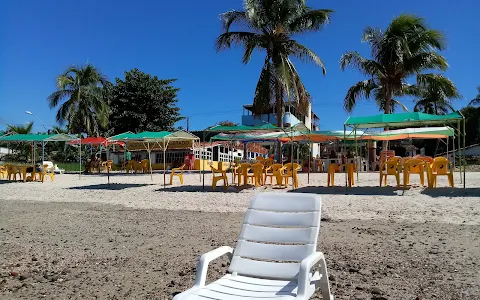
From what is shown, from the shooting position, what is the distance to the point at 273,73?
73.3 feet

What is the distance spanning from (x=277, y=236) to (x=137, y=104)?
119ft

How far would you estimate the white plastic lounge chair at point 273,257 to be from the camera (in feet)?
8.81

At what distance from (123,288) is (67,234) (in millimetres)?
3163

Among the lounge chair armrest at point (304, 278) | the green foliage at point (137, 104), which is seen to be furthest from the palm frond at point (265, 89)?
the lounge chair armrest at point (304, 278)

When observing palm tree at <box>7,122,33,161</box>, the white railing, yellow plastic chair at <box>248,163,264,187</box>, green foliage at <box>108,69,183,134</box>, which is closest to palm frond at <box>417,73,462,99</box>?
yellow plastic chair at <box>248,163,264,187</box>

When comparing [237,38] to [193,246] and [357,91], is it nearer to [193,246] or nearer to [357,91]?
[357,91]

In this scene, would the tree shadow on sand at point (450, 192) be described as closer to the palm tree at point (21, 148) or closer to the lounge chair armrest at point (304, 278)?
the lounge chair armrest at point (304, 278)

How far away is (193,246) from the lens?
5562mm

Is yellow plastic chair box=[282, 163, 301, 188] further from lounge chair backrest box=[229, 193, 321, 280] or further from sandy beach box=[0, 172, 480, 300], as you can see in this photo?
lounge chair backrest box=[229, 193, 321, 280]

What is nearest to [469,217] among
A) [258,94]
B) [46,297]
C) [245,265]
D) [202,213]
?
[202,213]

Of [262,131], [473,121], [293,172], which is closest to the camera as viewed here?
[293,172]

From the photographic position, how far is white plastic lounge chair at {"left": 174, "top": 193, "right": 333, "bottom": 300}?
269 cm

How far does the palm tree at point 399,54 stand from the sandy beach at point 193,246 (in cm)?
1555

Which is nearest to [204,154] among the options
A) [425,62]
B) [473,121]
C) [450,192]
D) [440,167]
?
[425,62]
